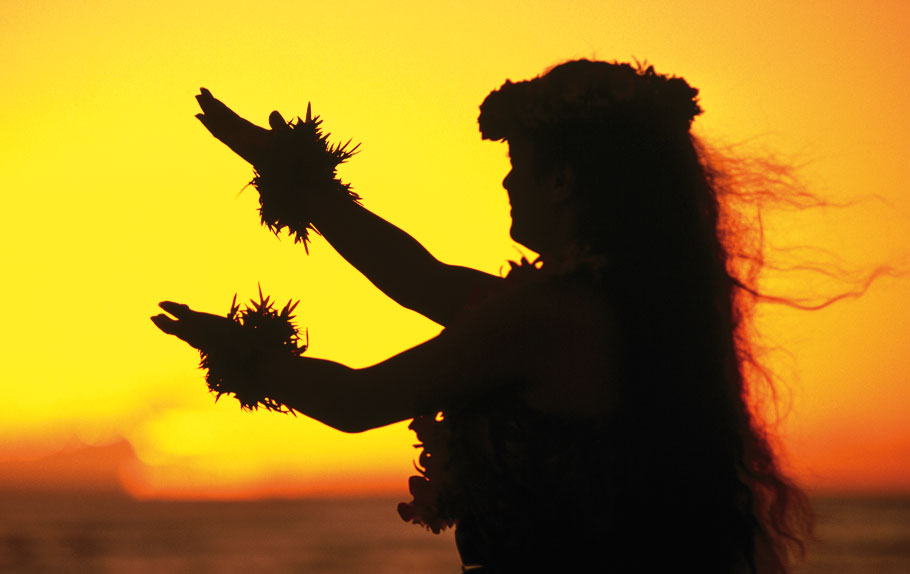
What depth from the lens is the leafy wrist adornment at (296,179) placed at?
91.7 inches

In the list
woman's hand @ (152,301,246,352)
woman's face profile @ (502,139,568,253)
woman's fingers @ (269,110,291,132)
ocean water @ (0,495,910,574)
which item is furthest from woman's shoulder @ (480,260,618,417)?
ocean water @ (0,495,910,574)

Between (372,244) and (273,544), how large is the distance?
26853 mm

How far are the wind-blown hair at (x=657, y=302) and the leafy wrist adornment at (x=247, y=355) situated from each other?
55cm

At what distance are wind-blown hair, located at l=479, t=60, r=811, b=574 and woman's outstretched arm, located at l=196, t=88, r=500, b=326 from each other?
40 centimetres

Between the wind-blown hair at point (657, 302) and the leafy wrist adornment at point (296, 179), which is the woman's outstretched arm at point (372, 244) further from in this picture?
the wind-blown hair at point (657, 302)

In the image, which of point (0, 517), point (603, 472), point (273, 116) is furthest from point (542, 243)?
point (0, 517)

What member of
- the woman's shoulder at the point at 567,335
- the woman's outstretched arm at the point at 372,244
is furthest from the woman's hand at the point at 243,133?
the woman's shoulder at the point at 567,335

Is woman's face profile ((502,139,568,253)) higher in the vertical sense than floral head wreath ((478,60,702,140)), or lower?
lower

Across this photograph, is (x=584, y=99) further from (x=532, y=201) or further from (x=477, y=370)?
(x=477, y=370)

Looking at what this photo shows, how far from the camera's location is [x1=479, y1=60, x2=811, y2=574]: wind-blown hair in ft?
6.18

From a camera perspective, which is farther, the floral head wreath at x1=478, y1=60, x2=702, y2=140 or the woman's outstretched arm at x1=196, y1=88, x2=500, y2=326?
the woman's outstretched arm at x1=196, y1=88, x2=500, y2=326

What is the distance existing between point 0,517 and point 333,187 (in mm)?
42144

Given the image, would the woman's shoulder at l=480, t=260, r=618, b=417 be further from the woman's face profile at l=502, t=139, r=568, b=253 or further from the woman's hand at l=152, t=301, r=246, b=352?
the woman's hand at l=152, t=301, r=246, b=352

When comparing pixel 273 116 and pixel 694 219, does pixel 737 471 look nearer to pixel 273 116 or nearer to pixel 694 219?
pixel 694 219
